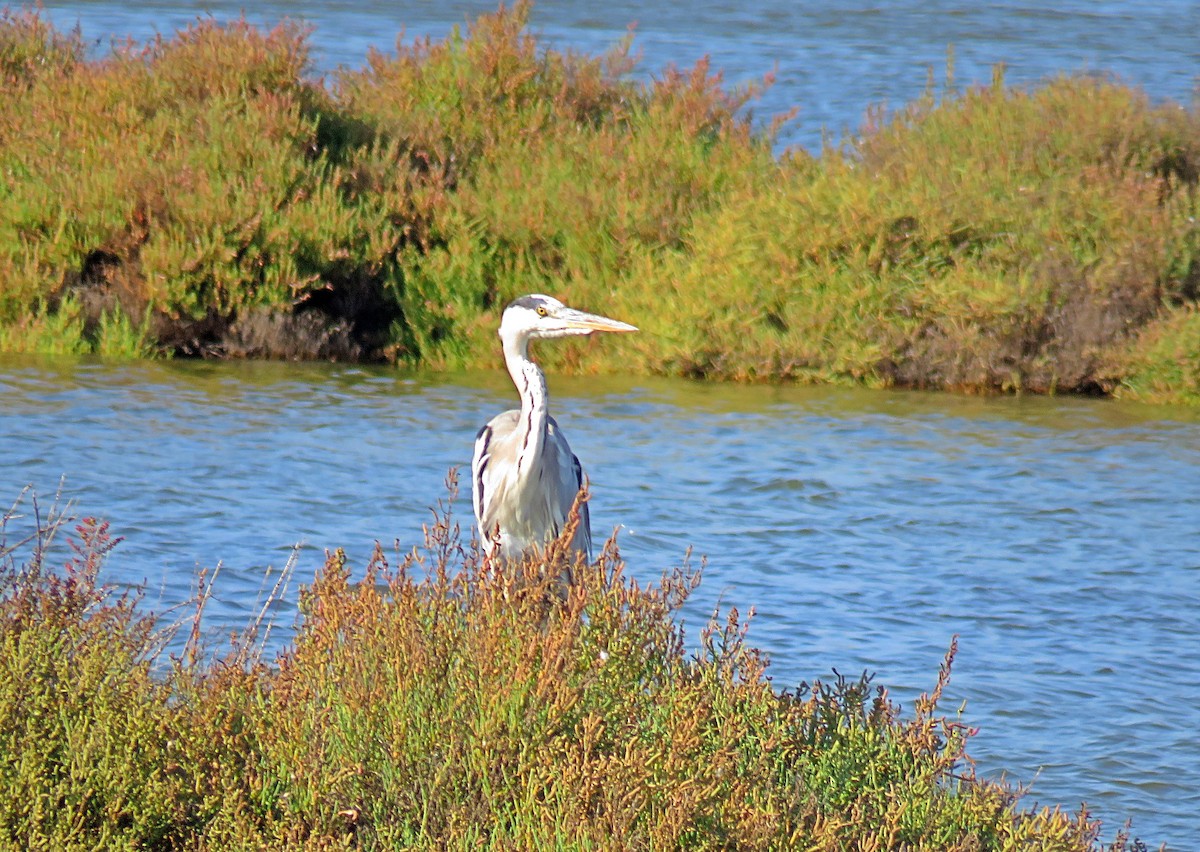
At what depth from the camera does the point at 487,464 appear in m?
6.79

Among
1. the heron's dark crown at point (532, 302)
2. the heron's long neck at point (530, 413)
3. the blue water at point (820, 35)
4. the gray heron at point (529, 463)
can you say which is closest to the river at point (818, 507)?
the gray heron at point (529, 463)

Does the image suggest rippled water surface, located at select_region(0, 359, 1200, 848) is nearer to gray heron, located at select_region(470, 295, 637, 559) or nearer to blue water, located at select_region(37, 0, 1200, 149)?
gray heron, located at select_region(470, 295, 637, 559)

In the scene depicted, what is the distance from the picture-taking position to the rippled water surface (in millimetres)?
6930

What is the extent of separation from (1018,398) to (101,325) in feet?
21.3

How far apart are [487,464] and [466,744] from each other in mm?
2859

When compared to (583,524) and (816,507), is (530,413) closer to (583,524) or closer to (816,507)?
(583,524)

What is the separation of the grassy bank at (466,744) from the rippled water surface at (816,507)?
1252 millimetres

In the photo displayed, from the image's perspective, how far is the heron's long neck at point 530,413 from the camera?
6.32m

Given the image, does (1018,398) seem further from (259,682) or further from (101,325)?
(259,682)

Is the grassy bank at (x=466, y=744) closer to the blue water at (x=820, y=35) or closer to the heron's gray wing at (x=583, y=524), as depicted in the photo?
the heron's gray wing at (x=583, y=524)

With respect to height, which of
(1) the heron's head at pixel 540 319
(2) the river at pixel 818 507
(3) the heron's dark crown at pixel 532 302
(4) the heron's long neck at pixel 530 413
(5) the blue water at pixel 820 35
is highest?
(5) the blue water at pixel 820 35

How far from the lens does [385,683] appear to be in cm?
411

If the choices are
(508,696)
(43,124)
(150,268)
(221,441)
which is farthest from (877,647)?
(43,124)

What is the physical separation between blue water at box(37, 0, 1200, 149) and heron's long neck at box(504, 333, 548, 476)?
45.0 ft
